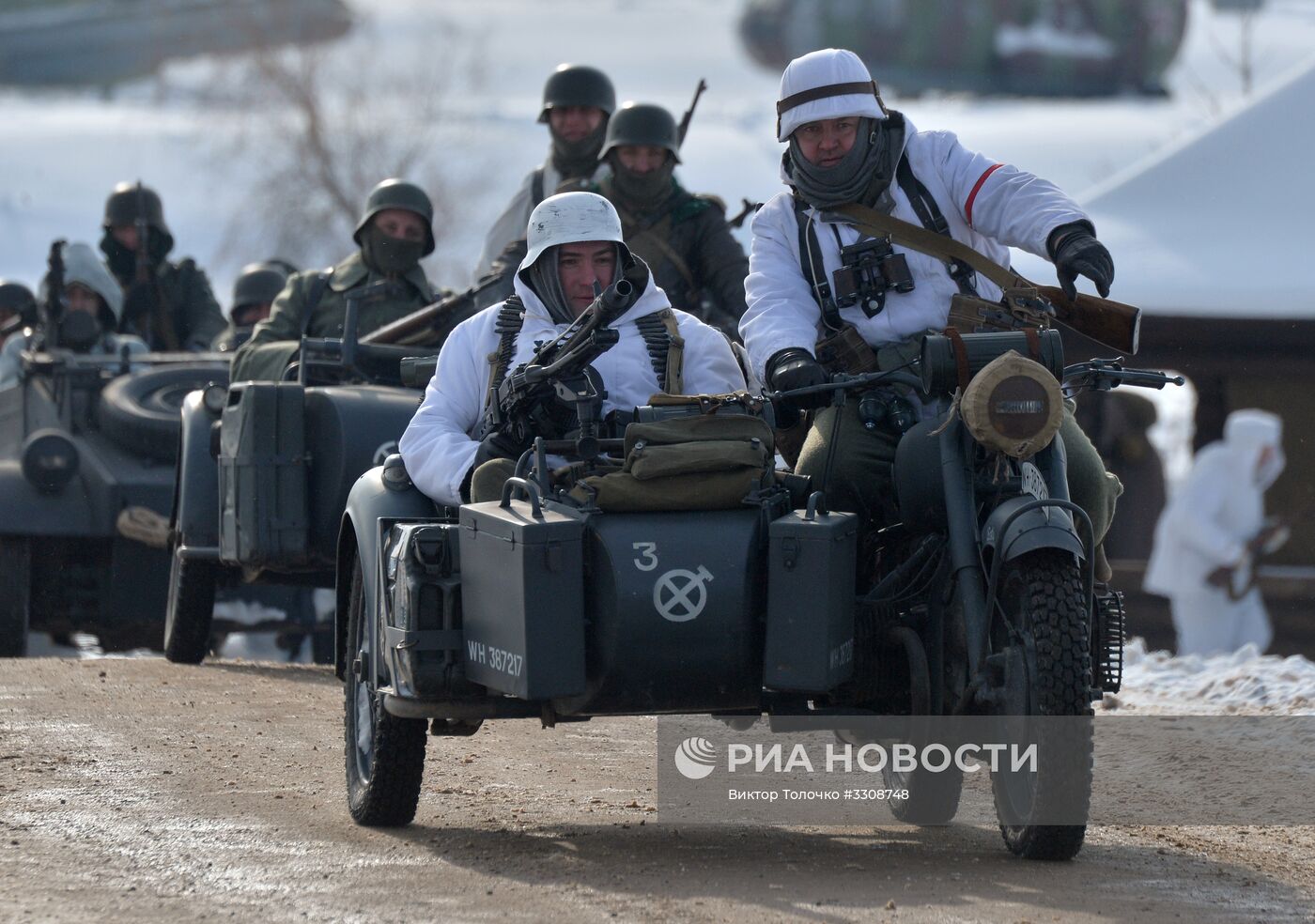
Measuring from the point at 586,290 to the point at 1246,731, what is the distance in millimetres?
3725

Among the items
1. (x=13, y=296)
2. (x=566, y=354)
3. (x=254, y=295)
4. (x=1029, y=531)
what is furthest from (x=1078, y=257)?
(x=13, y=296)

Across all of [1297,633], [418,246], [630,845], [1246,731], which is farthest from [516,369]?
[1297,633]

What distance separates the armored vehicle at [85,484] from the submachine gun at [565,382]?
5.92 m

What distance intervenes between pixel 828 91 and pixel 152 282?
384 inches

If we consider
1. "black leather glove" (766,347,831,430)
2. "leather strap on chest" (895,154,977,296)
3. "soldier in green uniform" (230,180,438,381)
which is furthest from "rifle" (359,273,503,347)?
"black leather glove" (766,347,831,430)

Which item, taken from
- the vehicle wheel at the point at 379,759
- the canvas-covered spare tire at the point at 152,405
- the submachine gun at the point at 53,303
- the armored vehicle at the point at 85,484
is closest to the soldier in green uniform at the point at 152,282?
the submachine gun at the point at 53,303

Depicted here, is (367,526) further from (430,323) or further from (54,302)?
(54,302)

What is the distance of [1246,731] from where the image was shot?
943cm

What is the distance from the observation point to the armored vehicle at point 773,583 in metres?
5.85

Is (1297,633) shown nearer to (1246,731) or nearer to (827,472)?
(1246,731)

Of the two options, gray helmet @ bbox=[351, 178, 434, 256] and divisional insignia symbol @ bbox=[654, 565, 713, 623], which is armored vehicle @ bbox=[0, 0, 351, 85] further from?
divisional insignia symbol @ bbox=[654, 565, 713, 623]

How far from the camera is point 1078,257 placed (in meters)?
6.68

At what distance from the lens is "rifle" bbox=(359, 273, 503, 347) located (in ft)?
35.0

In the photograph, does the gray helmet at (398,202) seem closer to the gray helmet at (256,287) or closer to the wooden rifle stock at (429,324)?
the wooden rifle stock at (429,324)
